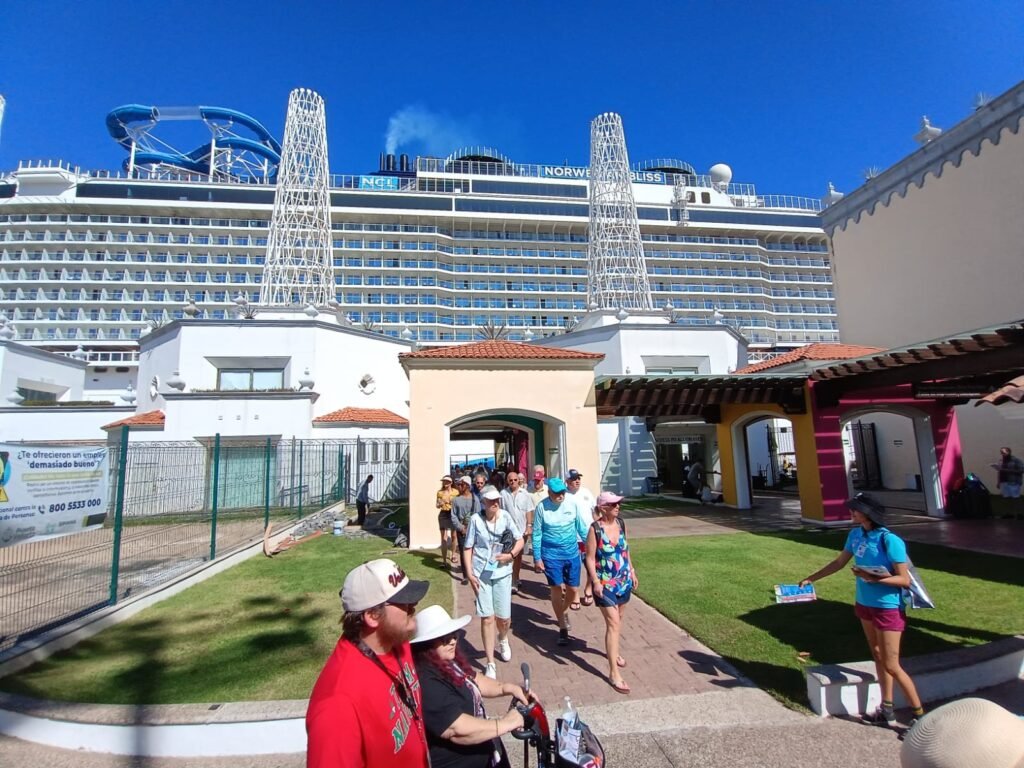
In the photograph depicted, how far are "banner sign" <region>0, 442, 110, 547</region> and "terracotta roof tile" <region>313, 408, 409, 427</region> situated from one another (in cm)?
1523

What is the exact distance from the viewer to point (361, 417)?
2177 cm

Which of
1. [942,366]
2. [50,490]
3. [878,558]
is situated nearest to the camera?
[878,558]

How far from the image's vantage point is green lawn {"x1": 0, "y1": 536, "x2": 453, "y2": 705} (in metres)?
4.29

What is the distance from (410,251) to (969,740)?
6421cm

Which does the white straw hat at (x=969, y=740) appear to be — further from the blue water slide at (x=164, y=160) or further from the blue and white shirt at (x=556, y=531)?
the blue water slide at (x=164, y=160)

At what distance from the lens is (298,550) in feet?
35.9

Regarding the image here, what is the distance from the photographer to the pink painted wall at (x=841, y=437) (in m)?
11.8

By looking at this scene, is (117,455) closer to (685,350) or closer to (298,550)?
(298,550)

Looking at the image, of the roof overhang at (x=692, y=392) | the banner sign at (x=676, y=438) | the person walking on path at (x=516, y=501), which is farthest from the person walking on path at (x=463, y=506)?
the banner sign at (x=676, y=438)

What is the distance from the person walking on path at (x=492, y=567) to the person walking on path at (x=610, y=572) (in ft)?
2.44

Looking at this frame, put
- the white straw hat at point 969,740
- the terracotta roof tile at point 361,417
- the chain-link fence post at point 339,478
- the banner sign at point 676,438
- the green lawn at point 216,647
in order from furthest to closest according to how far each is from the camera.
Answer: the banner sign at point 676,438 < the terracotta roof tile at point 361,417 < the chain-link fence post at point 339,478 < the green lawn at point 216,647 < the white straw hat at point 969,740

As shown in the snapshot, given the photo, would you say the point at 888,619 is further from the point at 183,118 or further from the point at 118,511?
the point at 183,118

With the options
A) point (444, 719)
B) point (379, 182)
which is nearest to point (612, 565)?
point (444, 719)

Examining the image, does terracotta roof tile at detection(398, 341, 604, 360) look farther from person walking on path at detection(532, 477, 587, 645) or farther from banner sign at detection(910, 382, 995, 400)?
banner sign at detection(910, 382, 995, 400)
